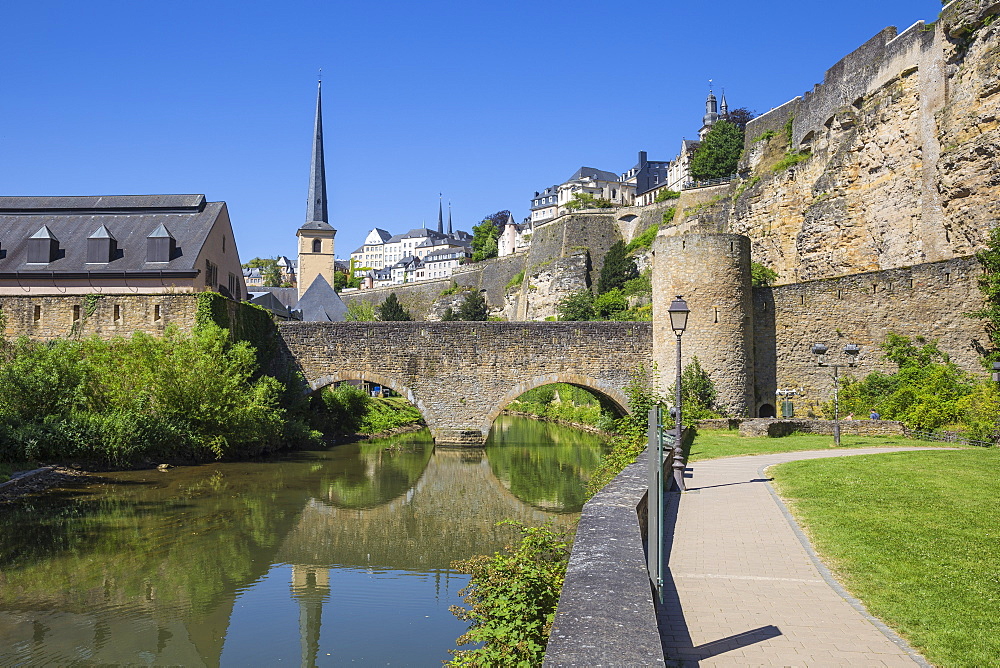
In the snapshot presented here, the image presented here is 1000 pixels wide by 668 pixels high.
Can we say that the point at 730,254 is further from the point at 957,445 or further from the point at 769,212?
the point at 769,212

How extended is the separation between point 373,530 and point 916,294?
16.3m

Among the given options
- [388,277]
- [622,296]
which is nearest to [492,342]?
[622,296]

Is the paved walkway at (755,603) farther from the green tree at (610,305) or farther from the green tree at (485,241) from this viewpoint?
the green tree at (485,241)

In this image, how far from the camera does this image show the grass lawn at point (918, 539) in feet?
15.6

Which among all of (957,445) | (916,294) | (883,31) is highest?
(883,31)

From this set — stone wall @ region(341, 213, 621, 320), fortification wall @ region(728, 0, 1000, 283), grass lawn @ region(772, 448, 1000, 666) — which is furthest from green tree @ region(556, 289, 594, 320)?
grass lawn @ region(772, 448, 1000, 666)

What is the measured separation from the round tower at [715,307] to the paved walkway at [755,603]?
13739 millimetres

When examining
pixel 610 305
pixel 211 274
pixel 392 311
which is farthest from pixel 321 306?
pixel 610 305

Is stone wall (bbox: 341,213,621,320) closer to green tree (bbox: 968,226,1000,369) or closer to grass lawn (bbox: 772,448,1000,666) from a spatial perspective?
green tree (bbox: 968,226,1000,369)

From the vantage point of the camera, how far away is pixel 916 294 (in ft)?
69.8

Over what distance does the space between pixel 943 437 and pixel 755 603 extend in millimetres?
13414

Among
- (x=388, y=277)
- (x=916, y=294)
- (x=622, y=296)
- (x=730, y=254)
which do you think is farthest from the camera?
(x=388, y=277)

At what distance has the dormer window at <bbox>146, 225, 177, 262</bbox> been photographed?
2611 cm

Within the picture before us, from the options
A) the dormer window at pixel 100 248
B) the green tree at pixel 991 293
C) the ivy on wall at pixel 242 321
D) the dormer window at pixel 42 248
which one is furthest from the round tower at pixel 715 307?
the dormer window at pixel 42 248
